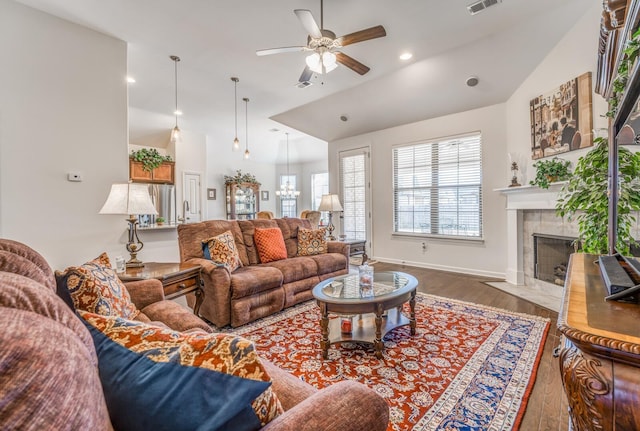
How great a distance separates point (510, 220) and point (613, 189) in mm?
2889

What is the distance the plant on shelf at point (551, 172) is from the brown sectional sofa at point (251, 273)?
2.47 metres

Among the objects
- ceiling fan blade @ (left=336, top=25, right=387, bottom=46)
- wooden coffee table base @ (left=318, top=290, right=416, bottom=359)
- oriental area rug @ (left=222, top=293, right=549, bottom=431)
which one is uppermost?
ceiling fan blade @ (left=336, top=25, right=387, bottom=46)

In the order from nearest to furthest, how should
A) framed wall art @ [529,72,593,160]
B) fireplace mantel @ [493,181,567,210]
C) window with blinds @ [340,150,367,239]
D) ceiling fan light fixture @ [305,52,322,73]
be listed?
ceiling fan light fixture @ [305,52,322,73] < framed wall art @ [529,72,593,160] < fireplace mantel @ [493,181,567,210] < window with blinds @ [340,150,367,239]

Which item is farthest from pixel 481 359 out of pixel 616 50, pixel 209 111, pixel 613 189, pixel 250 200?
pixel 250 200

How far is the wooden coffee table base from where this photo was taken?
83.6 inches

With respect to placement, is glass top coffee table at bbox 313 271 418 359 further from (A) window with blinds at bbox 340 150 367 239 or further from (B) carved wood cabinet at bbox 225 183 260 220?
(B) carved wood cabinet at bbox 225 183 260 220

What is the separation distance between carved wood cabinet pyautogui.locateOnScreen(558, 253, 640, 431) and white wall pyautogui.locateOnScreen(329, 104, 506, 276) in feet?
13.1

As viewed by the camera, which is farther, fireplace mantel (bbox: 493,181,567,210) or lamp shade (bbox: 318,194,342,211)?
lamp shade (bbox: 318,194,342,211)

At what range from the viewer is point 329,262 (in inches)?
145

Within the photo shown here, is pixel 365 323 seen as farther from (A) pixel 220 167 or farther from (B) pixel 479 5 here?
(A) pixel 220 167

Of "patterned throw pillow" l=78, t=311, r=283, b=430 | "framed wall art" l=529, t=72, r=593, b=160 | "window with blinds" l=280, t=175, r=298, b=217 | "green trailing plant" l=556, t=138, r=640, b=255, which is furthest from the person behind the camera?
"window with blinds" l=280, t=175, r=298, b=217

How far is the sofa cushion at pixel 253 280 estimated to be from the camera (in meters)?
2.65

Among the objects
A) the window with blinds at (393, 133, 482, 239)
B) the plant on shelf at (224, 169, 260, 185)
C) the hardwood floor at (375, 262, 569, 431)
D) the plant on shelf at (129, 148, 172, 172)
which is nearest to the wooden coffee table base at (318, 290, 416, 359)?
the hardwood floor at (375, 262, 569, 431)

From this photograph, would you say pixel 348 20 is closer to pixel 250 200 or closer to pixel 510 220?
pixel 510 220
